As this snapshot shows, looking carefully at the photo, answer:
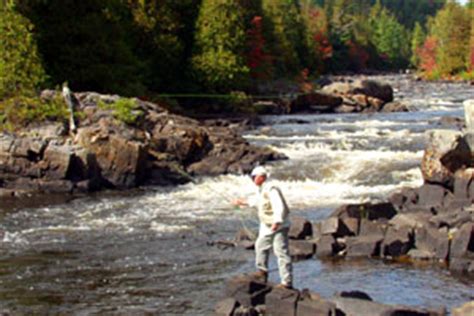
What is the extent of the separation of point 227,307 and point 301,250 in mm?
4790

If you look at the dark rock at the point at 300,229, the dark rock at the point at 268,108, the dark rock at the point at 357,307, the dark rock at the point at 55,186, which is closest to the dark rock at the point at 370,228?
the dark rock at the point at 300,229

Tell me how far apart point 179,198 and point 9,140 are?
703 centimetres

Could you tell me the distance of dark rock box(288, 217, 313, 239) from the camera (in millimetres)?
18203

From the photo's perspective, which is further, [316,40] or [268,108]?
[316,40]

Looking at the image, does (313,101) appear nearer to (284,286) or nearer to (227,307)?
(284,286)

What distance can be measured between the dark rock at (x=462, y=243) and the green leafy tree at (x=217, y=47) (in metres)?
40.3

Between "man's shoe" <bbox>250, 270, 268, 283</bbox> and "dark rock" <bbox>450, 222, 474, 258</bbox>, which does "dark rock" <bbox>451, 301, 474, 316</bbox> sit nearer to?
"man's shoe" <bbox>250, 270, 268, 283</bbox>

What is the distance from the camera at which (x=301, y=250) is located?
56.2 ft

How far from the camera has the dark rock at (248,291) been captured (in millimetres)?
12906

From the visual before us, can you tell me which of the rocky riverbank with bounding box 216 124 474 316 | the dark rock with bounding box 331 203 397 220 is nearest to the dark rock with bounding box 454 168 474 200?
the rocky riverbank with bounding box 216 124 474 316

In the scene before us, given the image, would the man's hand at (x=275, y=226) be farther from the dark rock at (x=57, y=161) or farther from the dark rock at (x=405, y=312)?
the dark rock at (x=57, y=161)

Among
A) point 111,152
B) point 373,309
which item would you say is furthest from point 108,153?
point 373,309

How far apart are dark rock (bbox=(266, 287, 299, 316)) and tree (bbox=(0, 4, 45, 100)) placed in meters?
22.4

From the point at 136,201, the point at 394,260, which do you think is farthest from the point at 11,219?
the point at 394,260
